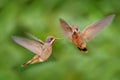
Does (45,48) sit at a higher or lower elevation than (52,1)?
lower

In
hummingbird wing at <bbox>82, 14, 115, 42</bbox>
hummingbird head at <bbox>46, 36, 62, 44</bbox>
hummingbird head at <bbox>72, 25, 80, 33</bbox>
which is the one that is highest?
hummingbird head at <bbox>46, 36, 62, 44</bbox>

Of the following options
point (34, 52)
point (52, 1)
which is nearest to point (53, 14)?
point (52, 1)

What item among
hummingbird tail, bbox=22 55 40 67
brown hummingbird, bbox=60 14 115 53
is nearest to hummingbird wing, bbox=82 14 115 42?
brown hummingbird, bbox=60 14 115 53

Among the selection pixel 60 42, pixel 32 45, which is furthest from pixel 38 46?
pixel 60 42

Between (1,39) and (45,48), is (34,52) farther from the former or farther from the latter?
(1,39)

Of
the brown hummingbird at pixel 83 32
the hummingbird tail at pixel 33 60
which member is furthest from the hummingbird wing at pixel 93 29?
the hummingbird tail at pixel 33 60

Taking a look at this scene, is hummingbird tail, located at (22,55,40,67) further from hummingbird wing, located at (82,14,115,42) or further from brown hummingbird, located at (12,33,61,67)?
hummingbird wing, located at (82,14,115,42)

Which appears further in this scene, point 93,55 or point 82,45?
point 93,55
